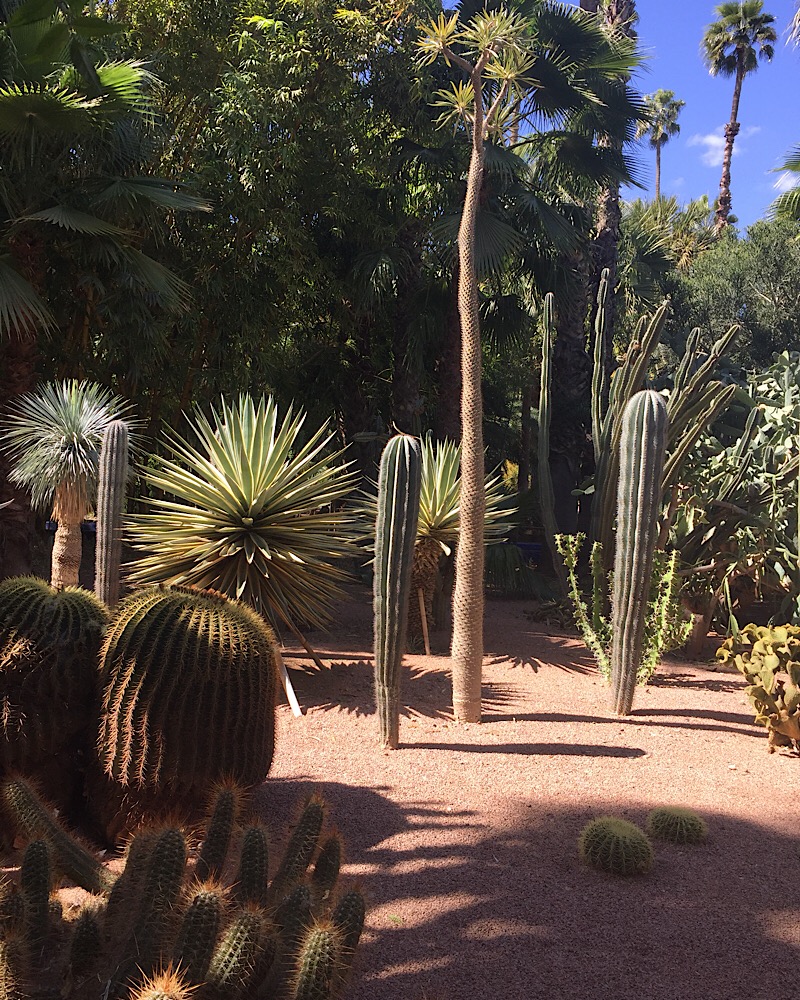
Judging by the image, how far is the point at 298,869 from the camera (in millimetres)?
2953

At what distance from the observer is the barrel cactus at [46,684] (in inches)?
137

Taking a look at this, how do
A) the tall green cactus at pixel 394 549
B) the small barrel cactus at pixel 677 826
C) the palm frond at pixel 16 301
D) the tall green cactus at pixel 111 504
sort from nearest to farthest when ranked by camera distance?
the small barrel cactus at pixel 677 826 < the tall green cactus at pixel 394 549 < the tall green cactus at pixel 111 504 < the palm frond at pixel 16 301

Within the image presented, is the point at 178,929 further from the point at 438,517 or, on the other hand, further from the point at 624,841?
the point at 438,517

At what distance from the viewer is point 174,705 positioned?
358 cm

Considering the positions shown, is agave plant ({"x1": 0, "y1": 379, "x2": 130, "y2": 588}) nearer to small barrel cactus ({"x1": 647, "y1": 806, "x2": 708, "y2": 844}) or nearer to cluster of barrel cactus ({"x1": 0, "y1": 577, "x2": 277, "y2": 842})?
cluster of barrel cactus ({"x1": 0, "y1": 577, "x2": 277, "y2": 842})

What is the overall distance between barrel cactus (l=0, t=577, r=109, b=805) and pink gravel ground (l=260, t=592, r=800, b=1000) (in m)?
1.06

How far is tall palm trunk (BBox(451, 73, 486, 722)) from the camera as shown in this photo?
575 cm

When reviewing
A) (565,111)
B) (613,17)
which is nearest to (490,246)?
(565,111)

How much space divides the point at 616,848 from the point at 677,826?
501 millimetres

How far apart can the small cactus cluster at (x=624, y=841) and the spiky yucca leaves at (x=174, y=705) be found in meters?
1.47

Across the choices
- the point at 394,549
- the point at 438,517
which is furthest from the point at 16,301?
the point at 394,549

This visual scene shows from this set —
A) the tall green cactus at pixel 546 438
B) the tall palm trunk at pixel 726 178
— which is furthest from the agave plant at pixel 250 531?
the tall palm trunk at pixel 726 178

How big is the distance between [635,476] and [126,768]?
3.66 meters

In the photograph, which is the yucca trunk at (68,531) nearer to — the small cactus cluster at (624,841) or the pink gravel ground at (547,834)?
the pink gravel ground at (547,834)
